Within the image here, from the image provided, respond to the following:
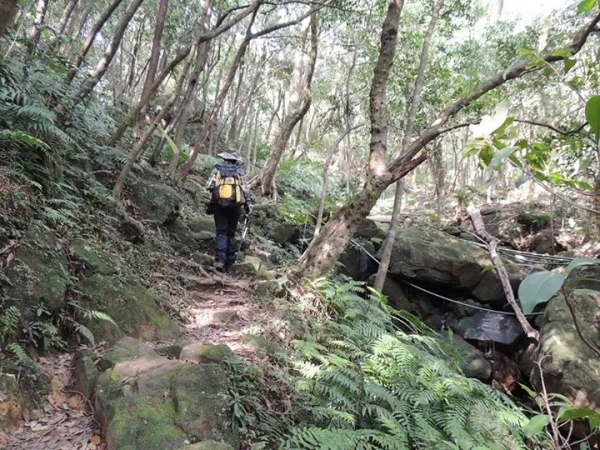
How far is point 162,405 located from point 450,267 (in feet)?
27.3

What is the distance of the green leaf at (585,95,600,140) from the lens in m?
1.12

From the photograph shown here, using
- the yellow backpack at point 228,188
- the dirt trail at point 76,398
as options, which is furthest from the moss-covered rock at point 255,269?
the dirt trail at point 76,398

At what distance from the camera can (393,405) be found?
3781mm

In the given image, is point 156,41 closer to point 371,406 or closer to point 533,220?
point 371,406

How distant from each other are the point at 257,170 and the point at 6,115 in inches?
501

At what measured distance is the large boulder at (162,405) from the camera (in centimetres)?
288

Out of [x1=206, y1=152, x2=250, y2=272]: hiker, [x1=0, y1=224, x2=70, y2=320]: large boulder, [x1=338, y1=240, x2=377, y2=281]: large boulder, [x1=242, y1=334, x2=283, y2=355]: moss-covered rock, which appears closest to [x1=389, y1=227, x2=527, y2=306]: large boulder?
[x1=338, y1=240, x2=377, y2=281]: large boulder

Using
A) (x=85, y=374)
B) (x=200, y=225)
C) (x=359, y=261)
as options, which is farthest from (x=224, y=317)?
(x=359, y=261)

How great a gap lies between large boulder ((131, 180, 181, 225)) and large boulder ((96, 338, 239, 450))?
432cm

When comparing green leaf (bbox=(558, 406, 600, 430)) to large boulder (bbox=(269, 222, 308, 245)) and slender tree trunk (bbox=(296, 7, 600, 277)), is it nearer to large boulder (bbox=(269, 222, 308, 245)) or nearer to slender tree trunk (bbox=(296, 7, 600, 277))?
slender tree trunk (bbox=(296, 7, 600, 277))

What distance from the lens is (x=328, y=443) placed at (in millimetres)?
2951

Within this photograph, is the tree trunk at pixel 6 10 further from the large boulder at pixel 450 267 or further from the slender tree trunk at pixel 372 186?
the large boulder at pixel 450 267

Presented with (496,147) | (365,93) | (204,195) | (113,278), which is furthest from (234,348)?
(365,93)

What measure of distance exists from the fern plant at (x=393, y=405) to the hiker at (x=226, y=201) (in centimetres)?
306
